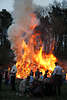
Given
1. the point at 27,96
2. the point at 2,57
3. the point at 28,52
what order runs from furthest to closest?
the point at 2,57, the point at 28,52, the point at 27,96

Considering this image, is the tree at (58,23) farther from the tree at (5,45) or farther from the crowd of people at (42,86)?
the crowd of people at (42,86)

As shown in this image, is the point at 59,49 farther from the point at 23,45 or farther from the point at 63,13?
the point at 23,45

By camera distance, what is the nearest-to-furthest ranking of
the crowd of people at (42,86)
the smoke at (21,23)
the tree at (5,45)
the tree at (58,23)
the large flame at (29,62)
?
the crowd of people at (42,86) < the large flame at (29,62) < the smoke at (21,23) < the tree at (58,23) < the tree at (5,45)

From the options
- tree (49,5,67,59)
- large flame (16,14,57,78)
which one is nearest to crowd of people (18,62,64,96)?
large flame (16,14,57,78)

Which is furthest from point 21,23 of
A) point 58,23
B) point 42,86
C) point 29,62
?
point 58,23

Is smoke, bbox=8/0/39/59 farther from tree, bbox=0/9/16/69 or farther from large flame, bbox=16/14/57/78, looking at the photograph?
tree, bbox=0/9/16/69

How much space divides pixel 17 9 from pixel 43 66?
6.12m

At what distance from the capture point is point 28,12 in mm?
24859

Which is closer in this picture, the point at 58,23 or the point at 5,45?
the point at 58,23

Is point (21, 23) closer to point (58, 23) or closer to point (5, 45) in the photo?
point (58, 23)

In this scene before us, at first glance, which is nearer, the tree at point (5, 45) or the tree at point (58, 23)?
the tree at point (58, 23)

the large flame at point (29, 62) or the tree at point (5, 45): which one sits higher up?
the tree at point (5, 45)

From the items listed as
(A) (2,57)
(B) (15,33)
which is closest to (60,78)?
(B) (15,33)

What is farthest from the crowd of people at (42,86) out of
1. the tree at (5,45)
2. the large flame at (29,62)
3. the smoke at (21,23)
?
the tree at (5,45)
